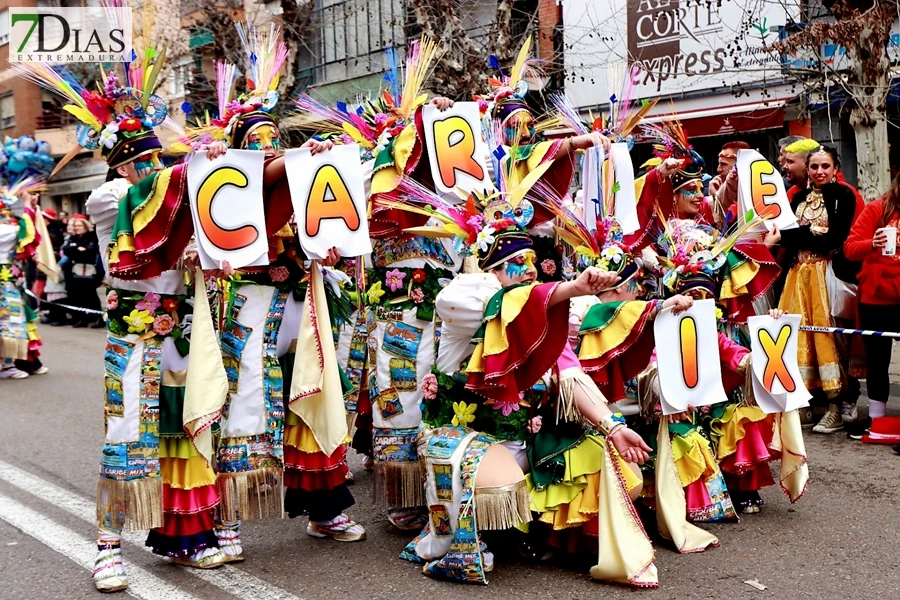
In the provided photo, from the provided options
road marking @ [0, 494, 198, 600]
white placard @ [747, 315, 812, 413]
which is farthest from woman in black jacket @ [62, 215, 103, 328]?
white placard @ [747, 315, 812, 413]

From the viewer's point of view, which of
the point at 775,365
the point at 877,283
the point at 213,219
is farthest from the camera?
the point at 877,283

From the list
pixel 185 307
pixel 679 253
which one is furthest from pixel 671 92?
pixel 185 307

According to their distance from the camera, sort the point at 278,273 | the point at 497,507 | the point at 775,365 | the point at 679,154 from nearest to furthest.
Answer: the point at 497,507 → the point at 278,273 → the point at 775,365 → the point at 679,154

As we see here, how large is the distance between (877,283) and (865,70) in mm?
2727

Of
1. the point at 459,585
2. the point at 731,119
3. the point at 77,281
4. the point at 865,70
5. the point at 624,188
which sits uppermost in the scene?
the point at 731,119

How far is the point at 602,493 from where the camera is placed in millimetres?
3898

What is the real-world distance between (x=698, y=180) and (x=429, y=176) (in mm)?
1759

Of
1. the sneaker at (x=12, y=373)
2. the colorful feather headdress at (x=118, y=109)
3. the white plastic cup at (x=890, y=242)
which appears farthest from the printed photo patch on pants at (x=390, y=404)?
the sneaker at (x=12, y=373)

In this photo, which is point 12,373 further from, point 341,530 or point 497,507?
point 497,507

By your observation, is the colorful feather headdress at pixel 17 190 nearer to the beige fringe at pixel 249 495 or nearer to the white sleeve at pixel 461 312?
the beige fringe at pixel 249 495

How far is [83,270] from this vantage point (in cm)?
1470

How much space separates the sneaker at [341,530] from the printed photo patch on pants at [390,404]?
0.53 metres

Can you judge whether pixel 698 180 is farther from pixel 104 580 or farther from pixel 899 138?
pixel 899 138

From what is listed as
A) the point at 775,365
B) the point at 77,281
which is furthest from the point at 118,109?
Answer: the point at 77,281
